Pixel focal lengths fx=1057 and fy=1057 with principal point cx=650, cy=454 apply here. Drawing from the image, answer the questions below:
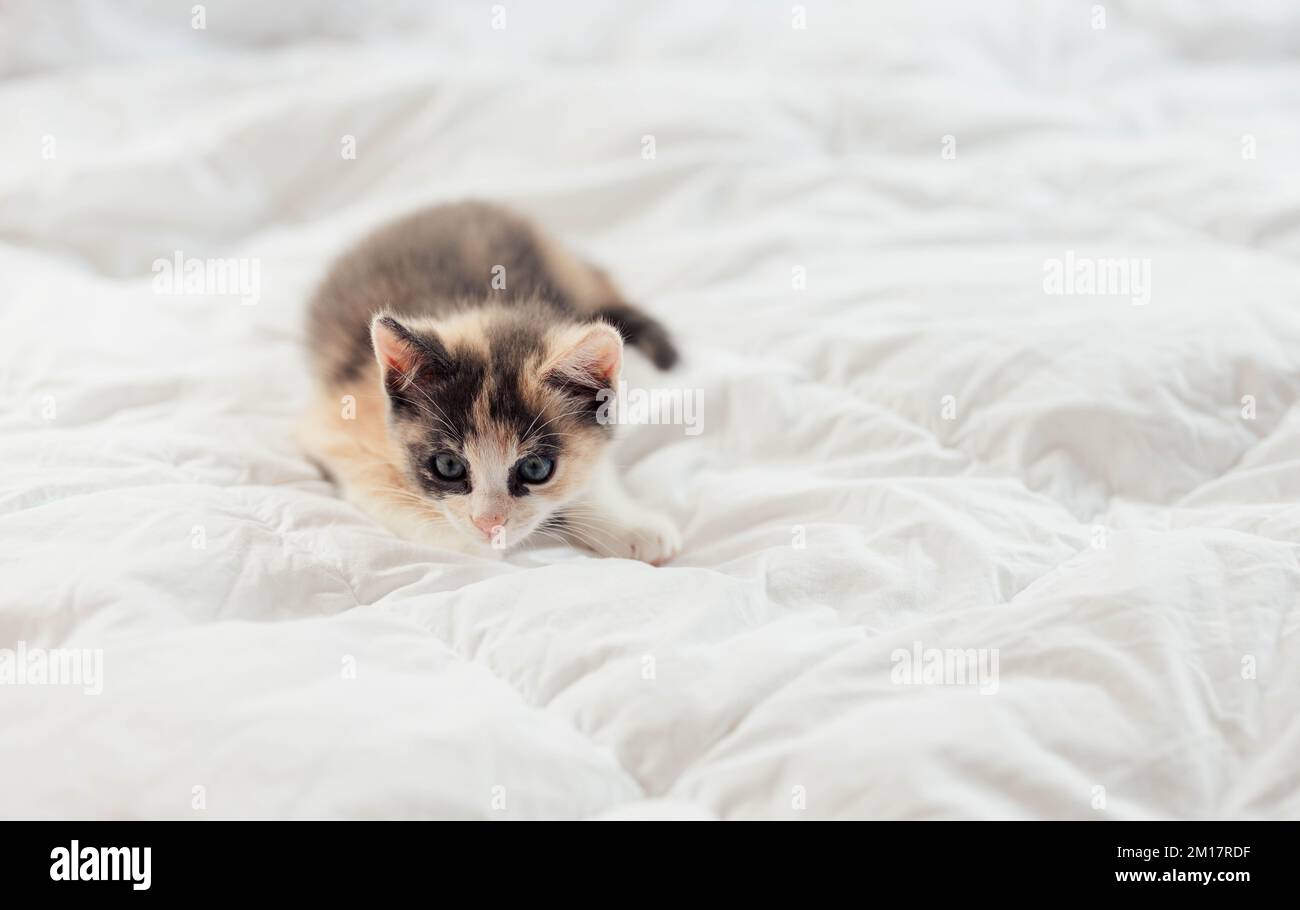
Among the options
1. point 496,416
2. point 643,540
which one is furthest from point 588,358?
point 643,540

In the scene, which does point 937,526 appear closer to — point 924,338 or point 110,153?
point 924,338

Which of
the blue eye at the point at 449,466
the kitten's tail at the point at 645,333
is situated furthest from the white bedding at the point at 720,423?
the blue eye at the point at 449,466

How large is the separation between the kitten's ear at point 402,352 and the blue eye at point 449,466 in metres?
0.10

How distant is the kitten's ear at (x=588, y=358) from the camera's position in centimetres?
123

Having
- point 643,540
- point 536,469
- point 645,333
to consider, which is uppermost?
point 645,333

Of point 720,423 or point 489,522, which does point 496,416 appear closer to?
point 489,522

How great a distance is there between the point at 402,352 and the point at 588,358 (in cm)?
22

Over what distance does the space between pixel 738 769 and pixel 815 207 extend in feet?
4.26

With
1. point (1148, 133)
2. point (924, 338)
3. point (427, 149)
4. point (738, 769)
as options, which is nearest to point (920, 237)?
point (924, 338)

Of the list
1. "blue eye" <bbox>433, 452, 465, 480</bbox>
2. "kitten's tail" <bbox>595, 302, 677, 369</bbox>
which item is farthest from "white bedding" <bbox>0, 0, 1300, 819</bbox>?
"blue eye" <bbox>433, 452, 465, 480</bbox>

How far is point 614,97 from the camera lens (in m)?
2.09

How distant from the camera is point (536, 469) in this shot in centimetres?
128

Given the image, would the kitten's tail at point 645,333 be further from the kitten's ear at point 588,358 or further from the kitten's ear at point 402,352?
the kitten's ear at point 402,352

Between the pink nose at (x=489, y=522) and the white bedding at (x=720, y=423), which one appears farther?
the pink nose at (x=489, y=522)
